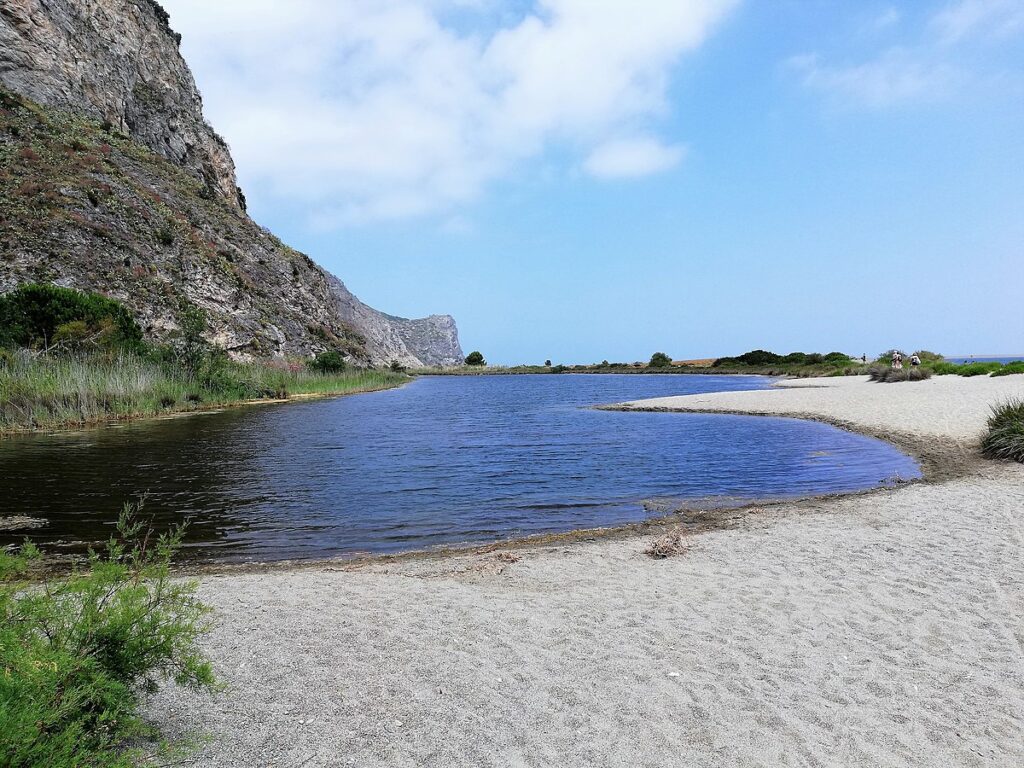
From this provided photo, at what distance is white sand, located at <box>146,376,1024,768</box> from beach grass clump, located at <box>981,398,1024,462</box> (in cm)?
747

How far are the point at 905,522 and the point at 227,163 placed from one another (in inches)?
3981

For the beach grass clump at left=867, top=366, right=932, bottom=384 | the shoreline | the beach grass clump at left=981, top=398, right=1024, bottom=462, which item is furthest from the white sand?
the beach grass clump at left=867, top=366, right=932, bottom=384

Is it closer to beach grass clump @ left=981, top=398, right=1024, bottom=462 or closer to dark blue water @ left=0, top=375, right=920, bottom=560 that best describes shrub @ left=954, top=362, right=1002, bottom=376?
dark blue water @ left=0, top=375, right=920, bottom=560

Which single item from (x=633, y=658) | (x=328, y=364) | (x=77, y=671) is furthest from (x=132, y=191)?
(x=633, y=658)

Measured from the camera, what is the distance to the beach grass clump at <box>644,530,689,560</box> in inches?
346

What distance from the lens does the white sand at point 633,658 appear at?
414 cm

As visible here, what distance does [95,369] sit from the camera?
92.8 ft

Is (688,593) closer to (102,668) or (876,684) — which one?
(876,684)

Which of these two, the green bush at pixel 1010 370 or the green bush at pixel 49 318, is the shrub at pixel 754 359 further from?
the green bush at pixel 49 318

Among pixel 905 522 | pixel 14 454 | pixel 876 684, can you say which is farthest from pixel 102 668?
pixel 14 454

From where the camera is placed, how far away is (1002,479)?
13086 mm

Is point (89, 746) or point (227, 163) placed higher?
point (227, 163)

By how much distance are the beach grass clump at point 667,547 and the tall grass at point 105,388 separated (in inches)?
972

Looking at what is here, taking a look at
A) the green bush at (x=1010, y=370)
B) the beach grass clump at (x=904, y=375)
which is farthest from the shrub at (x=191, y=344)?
the green bush at (x=1010, y=370)
